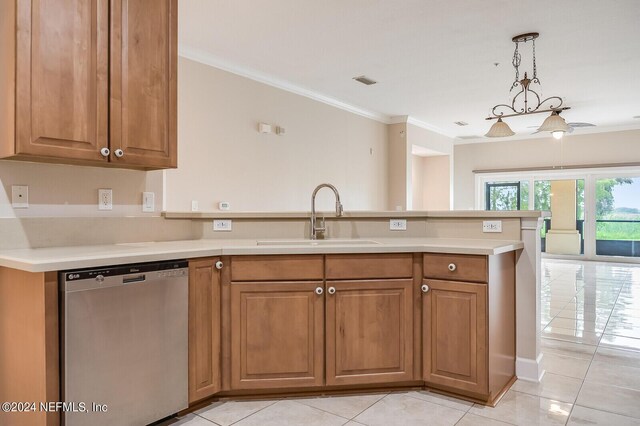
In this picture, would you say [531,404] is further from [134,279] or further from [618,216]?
[618,216]

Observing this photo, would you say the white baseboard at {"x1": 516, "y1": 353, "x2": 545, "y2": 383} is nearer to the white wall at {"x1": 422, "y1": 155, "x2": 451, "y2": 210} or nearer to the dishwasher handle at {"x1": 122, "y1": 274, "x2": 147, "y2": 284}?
the dishwasher handle at {"x1": 122, "y1": 274, "x2": 147, "y2": 284}

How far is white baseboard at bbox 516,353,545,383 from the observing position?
2.78m

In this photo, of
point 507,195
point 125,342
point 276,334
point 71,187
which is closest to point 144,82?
point 71,187

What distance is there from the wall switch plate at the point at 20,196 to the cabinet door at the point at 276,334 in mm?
1129

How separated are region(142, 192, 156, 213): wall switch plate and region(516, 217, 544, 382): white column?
2.36m

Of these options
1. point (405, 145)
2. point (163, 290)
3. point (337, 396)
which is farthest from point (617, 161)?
point (163, 290)

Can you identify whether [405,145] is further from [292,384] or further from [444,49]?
[292,384]

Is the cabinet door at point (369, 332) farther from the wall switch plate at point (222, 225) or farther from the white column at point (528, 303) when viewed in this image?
the wall switch plate at point (222, 225)

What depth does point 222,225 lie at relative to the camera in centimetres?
298

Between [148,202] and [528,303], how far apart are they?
2.50m

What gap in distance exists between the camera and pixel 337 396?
2543 millimetres

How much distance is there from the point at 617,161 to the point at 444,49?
6292 mm

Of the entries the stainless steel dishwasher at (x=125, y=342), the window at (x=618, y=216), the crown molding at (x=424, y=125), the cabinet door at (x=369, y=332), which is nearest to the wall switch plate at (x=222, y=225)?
the stainless steel dishwasher at (x=125, y=342)

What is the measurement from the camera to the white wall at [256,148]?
4422mm
